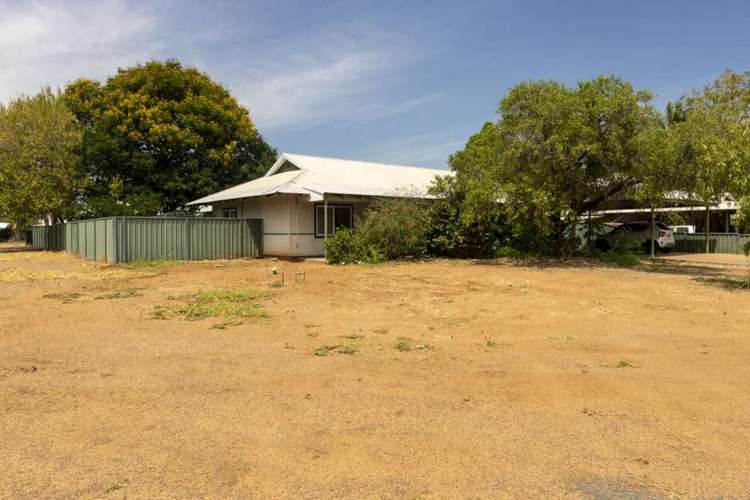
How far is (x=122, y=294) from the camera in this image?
11148mm

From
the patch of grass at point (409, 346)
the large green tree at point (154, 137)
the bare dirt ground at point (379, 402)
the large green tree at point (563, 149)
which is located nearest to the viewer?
the bare dirt ground at point (379, 402)

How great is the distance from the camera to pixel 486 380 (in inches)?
202

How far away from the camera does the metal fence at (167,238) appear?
62.1ft

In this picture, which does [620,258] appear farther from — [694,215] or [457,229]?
[694,215]

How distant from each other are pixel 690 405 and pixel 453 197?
16958 mm

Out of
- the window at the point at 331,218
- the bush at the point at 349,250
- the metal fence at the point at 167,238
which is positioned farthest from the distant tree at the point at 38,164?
the bush at the point at 349,250

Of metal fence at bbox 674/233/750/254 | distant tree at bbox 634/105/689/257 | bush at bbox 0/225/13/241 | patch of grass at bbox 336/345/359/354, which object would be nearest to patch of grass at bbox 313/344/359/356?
patch of grass at bbox 336/345/359/354

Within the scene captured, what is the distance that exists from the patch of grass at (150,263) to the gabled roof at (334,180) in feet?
12.9

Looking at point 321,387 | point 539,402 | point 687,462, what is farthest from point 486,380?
point 687,462

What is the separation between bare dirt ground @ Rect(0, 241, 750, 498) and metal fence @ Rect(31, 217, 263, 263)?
9877 millimetres

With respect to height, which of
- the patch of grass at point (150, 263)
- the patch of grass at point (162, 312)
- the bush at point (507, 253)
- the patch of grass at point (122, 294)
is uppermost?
the bush at point (507, 253)

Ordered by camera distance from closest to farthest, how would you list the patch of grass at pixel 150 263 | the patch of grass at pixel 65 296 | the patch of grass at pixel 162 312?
1. the patch of grass at pixel 162 312
2. the patch of grass at pixel 65 296
3. the patch of grass at pixel 150 263

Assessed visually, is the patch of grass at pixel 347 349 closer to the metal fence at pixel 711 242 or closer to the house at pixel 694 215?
the house at pixel 694 215

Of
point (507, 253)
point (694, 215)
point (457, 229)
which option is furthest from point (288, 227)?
point (694, 215)
